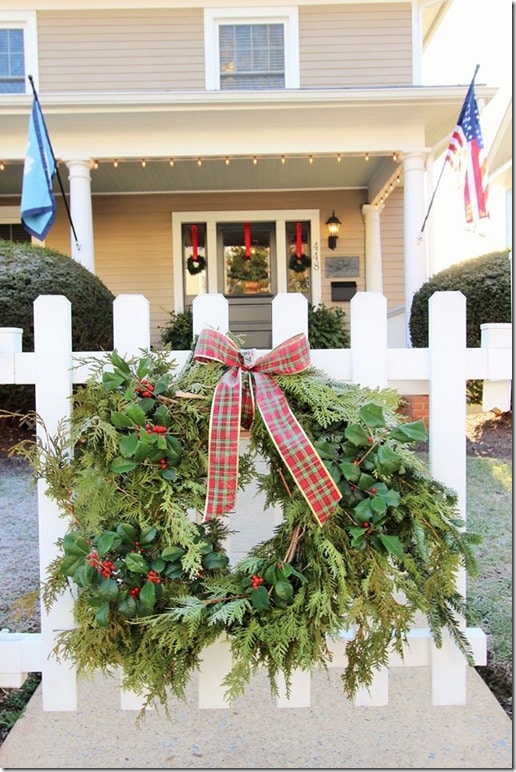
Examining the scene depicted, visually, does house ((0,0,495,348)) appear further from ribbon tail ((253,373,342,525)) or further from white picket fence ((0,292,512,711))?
ribbon tail ((253,373,342,525))

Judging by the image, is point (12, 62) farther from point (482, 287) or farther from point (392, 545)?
point (392, 545)

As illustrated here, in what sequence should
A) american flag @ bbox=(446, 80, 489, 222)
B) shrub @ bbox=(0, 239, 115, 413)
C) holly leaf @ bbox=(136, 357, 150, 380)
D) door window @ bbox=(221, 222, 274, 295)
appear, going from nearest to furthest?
holly leaf @ bbox=(136, 357, 150, 380)
shrub @ bbox=(0, 239, 115, 413)
american flag @ bbox=(446, 80, 489, 222)
door window @ bbox=(221, 222, 274, 295)

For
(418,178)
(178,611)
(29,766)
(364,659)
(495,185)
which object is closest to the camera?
(178,611)

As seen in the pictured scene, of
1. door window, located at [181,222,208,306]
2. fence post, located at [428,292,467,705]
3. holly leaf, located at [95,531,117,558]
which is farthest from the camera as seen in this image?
door window, located at [181,222,208,306]

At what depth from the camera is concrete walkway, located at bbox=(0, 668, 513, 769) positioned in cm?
146

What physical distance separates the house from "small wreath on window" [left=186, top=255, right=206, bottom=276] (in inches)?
1.3

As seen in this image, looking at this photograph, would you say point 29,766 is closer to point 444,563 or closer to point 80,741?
point 80,741

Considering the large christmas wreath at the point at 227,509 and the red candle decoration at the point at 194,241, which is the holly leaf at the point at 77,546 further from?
the red candle decoration at the point at 194,241

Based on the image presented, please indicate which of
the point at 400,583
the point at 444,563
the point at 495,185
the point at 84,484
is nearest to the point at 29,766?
the point at 84,484

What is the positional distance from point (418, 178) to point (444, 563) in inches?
229

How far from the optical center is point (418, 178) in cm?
613

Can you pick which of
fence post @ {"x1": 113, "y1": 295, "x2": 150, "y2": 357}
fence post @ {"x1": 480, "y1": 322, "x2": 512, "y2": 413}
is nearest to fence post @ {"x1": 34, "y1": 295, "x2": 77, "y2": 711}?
fence post @ {"x1": 113, "y1": 295, "x2": 150, "y2": 357}

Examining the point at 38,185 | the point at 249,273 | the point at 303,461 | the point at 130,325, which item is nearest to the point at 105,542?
the point at 303,461

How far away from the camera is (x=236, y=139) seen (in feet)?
20.3
